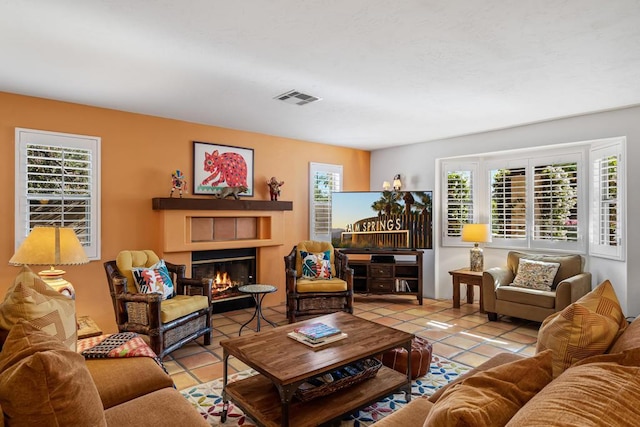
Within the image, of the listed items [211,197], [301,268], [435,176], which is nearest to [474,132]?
[435,176]

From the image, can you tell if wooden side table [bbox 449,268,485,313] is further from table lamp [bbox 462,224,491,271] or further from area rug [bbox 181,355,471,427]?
area rug [bbox 181,355,471,427]

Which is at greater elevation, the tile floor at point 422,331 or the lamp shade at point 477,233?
the lamp shade at point 477,233

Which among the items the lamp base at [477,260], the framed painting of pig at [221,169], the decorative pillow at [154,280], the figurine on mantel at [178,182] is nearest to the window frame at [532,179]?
the lamp base at [477,260]

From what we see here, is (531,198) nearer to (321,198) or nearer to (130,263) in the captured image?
(321,198)

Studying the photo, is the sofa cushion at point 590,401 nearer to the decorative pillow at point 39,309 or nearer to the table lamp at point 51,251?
Result: the decorative pillow at point 39,309

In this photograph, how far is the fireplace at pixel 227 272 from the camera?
192 inches

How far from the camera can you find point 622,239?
4113 millimetres

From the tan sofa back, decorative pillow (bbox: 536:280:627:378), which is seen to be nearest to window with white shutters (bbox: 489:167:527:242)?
the tan sofa back

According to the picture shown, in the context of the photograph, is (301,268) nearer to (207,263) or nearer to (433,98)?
(207,263)

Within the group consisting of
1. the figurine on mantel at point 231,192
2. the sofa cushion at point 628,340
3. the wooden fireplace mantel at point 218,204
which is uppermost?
the figurine on mantel at point 231,192

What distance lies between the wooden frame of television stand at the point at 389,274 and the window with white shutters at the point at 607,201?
85.6 inches

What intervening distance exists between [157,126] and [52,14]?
231 cm

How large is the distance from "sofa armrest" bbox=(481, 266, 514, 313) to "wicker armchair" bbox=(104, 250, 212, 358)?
3.35 meters

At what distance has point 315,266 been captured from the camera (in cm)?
485
